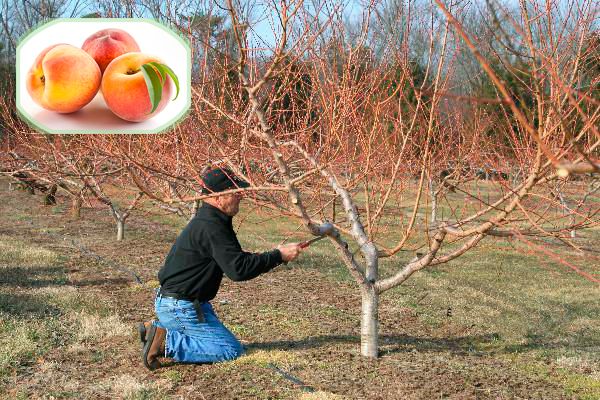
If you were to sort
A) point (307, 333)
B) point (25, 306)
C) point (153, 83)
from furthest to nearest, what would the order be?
point (153, 83)
point (25, 306)
point (307, 333)

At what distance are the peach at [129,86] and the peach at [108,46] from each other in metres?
0.07

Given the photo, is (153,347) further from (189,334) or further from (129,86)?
(129,86)

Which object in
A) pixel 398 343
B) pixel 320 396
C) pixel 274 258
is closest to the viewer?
pixel 320 396

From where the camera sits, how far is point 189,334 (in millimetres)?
4246

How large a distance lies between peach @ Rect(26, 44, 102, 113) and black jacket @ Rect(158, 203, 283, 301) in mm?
2368

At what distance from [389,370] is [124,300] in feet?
9.51

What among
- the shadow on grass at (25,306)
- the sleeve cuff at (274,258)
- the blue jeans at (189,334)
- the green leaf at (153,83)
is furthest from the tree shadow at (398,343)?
the green leaf at (153,83)

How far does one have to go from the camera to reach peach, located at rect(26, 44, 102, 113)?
5.86 meters

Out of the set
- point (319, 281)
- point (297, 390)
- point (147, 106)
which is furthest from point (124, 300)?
point (297, 390)

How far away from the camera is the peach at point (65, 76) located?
231 inches

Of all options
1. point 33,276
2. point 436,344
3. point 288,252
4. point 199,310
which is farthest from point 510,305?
point 33,276

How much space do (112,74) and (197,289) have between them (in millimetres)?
2488

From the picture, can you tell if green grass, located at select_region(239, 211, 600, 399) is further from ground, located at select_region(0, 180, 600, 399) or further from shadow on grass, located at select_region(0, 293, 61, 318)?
shadow on grass, located at select_region(0, 293, 61, 318)

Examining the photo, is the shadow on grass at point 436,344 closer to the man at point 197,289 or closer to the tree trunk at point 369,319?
the tree trunk at point 369,319
